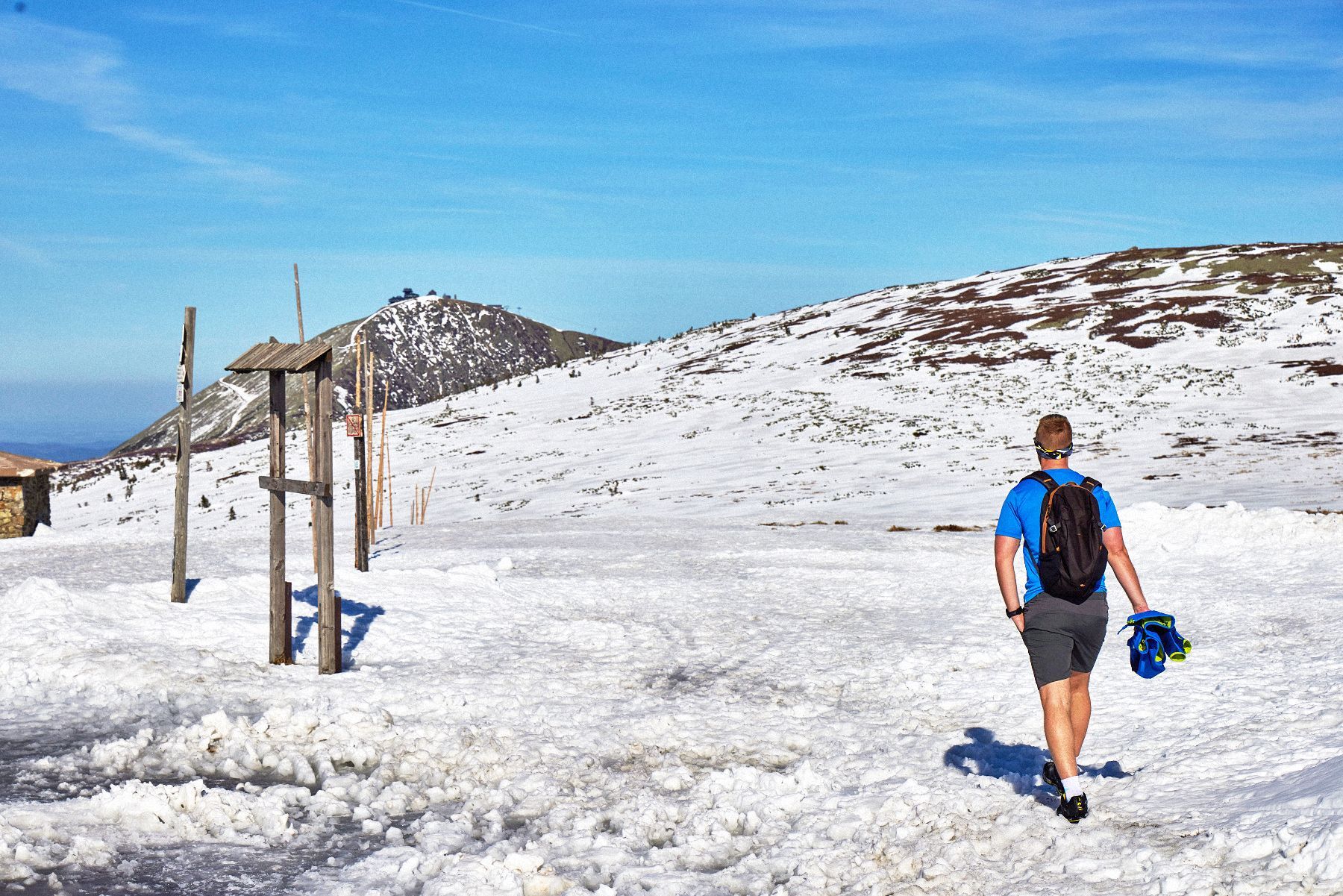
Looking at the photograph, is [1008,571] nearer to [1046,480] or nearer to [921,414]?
[1046,480]

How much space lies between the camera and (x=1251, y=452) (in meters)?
30.8

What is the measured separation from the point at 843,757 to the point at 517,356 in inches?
7212

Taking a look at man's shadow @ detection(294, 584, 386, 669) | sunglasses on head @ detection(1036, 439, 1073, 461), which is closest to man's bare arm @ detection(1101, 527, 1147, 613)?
sunglasses on head @ detection(1036, 439, 1073, 461)

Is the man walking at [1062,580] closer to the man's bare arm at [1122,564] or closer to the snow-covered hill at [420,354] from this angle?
the man's bare arm at [1122,564]

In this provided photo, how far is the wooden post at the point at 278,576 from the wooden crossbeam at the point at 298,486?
6 cm

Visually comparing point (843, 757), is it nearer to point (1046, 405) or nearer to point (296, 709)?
point (296, 709)

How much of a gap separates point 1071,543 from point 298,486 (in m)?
6.94

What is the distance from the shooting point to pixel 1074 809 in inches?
251

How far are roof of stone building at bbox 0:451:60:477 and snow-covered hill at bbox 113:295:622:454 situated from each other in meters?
99.9

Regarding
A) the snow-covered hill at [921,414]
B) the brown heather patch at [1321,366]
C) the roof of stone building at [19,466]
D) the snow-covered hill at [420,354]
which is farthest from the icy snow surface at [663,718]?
the snow-covered hill at [420,354]

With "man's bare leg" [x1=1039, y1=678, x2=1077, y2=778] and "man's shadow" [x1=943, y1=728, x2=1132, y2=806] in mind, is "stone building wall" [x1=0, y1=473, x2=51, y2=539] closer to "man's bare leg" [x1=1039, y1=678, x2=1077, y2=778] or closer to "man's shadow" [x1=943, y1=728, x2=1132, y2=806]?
"man's shadow" [x1=943, y1=728, x2=1132, y2=806]

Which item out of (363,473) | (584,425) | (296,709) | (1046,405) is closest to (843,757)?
(296,709)

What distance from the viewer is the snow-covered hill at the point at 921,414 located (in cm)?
2978

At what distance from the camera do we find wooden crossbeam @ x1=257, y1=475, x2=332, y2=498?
34.1 feet
